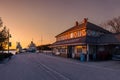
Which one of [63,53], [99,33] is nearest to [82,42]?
[99,33]

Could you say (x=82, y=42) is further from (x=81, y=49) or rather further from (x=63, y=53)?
(x=63, y=53)

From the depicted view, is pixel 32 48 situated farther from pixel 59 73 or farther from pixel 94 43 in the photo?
pixel 59 73

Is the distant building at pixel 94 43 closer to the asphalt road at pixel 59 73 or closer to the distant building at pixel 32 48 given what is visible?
the asphalt road at pixel 59 73

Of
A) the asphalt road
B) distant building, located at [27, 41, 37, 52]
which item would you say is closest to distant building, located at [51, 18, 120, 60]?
the asphalt road

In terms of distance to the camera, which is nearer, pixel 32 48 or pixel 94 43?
pixel 94 43

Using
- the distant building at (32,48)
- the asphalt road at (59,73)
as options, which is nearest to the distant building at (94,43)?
the asphalt road at (59,73)

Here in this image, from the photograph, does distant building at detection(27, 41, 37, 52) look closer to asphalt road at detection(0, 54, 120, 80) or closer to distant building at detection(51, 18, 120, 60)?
distant building at detection(51, 18, 120, 60)

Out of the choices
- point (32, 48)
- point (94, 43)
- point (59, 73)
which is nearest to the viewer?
point (59, 73)

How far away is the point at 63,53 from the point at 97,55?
13838 mm

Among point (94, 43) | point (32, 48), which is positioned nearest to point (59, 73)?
point (94, 43)

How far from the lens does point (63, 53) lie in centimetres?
5259

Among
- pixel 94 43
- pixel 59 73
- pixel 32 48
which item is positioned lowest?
pixel 59 73

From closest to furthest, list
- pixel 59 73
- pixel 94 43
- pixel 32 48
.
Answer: pixel 59 73 → pixel 94 43 → pixel 32 48

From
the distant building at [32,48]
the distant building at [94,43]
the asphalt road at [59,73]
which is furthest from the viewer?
the distant building at [32,48]
